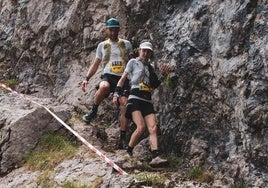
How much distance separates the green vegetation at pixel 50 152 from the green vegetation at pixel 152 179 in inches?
103

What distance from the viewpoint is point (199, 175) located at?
34.7ft

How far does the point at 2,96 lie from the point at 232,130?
332 inches

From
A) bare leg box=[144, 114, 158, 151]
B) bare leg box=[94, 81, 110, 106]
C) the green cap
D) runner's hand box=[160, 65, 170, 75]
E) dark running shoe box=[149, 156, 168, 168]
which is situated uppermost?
the green cap

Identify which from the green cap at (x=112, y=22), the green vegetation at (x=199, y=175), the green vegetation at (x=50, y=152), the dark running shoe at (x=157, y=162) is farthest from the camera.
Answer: the green cap at (x=112, y=22)

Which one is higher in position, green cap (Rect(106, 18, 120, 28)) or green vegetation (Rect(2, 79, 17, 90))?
green cap (Rect(106, 18, 120, 28))

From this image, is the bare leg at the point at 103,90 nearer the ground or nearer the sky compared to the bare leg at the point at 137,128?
nearer the sky

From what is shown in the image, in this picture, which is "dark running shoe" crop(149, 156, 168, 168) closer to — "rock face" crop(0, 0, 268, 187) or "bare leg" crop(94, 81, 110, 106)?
"rock face" crop(0, 0, 268, 187)

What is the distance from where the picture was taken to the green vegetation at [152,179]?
32.1ft

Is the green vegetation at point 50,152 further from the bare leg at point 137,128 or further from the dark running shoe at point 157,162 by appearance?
the dark running shoe at point 157,162

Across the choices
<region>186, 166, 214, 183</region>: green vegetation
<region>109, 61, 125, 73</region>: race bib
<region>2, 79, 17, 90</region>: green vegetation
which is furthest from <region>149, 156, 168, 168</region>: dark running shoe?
<region>2, 79, 17, 90</region>: green vegetation

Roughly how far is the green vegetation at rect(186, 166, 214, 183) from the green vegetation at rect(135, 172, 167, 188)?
2.52 feet

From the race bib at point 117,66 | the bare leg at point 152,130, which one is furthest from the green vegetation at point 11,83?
the bare leg at point 152,130

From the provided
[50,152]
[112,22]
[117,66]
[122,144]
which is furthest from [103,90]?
[50,152]

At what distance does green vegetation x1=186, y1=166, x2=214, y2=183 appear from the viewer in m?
10.4
